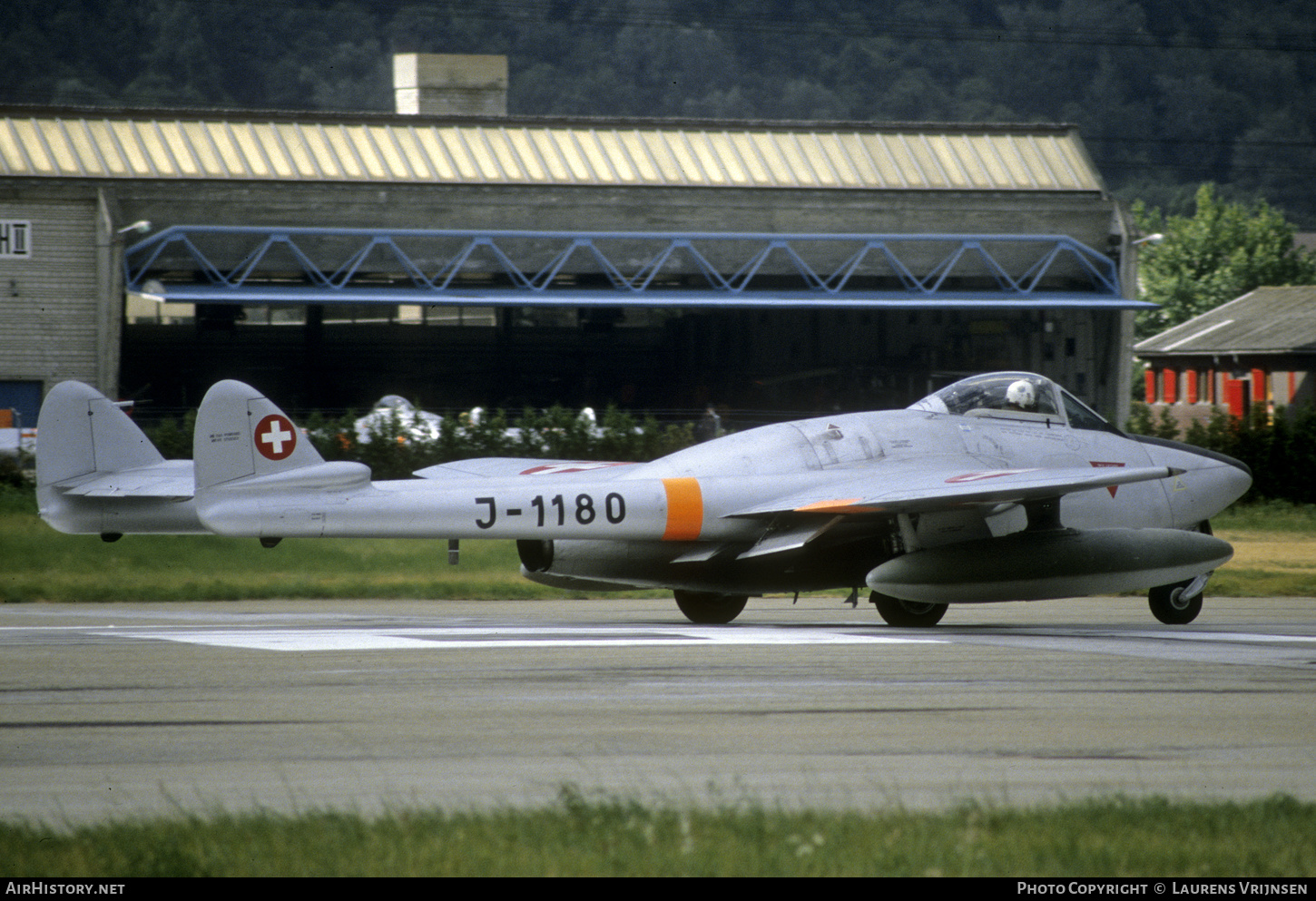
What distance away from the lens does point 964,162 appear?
150 feet

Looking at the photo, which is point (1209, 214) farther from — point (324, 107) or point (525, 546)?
point (525, 546)

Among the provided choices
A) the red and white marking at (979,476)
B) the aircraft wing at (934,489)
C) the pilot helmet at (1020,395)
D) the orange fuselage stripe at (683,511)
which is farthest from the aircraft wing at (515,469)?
the pilot helmet at (1020,395)

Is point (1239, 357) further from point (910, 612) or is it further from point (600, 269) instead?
point (910, 612)

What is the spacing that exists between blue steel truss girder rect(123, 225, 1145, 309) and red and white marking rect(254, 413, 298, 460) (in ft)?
80.7

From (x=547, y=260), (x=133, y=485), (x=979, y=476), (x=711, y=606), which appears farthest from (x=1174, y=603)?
(x=547, y=260)

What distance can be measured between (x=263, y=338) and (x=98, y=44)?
356ft

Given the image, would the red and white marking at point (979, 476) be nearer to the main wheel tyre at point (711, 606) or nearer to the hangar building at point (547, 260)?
the main wheel tyre at point (711, 606)

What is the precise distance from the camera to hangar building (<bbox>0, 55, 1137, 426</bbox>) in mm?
39000

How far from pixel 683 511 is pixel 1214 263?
281ft

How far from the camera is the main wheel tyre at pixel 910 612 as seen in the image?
52.1 feet

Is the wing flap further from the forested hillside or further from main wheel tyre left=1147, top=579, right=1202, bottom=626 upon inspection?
the forested hillside

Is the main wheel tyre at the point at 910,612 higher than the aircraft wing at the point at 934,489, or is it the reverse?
the aircraft wing at the point at 934,489

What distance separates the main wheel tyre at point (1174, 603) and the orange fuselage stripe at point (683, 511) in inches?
183

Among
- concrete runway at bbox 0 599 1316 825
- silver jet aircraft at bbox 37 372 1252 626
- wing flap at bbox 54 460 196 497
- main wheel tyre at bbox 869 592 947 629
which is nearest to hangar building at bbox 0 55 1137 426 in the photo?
wing flap at bbox 54 460 196 497
